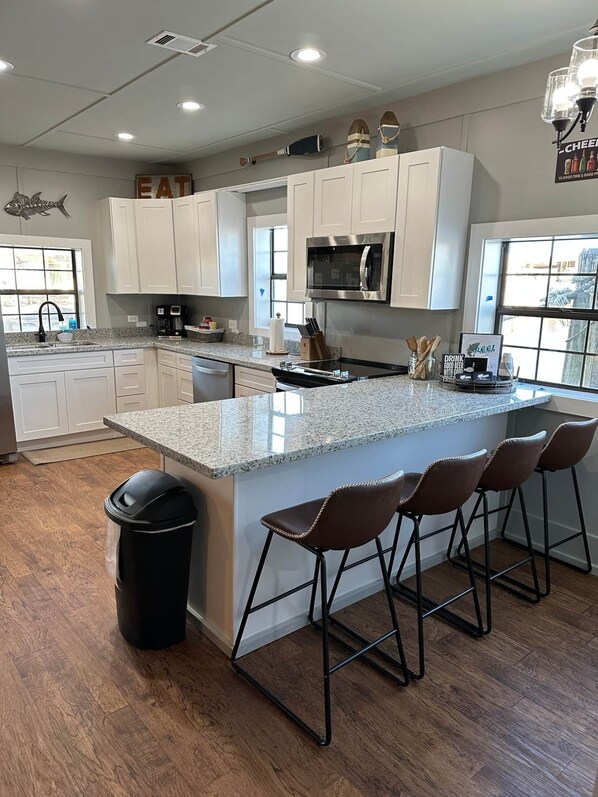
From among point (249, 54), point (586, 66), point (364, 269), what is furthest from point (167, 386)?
point (586, 66)

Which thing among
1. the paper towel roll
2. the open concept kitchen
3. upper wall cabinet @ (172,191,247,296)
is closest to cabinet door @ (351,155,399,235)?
the open concept kitchen

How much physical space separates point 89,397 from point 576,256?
13.4ft

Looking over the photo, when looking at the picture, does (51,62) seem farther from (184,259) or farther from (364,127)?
(184,259)

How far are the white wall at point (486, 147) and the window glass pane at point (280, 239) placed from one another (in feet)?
3.19

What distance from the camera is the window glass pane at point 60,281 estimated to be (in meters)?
5.43

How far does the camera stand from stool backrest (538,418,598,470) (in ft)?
8.89

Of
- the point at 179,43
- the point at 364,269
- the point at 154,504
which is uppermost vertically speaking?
the point at 179,43

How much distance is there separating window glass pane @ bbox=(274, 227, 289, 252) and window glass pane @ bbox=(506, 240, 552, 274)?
219 cm

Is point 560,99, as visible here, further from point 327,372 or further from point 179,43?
point 327,372

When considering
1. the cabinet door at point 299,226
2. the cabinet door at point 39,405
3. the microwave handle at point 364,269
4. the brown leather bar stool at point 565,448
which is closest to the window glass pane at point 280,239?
the cabinet door at point 299,226

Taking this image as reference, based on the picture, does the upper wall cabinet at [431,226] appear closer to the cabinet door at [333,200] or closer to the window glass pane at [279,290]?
the cabinet door at [333,200]

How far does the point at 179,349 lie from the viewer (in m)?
5.05

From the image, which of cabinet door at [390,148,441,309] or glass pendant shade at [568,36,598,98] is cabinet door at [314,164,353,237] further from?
glass pendant shade at [568,36,598,98]

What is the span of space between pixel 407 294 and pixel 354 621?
189 cm
